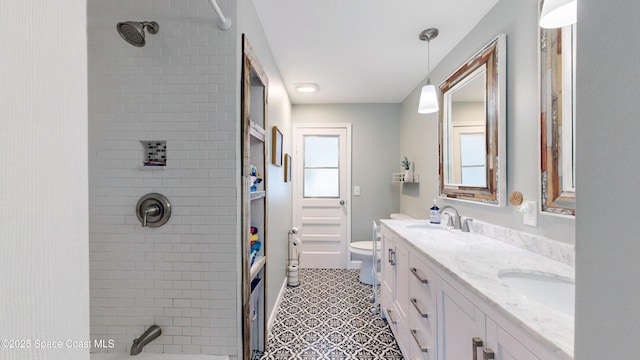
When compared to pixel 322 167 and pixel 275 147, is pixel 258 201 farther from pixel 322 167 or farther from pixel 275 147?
pixel 322 167

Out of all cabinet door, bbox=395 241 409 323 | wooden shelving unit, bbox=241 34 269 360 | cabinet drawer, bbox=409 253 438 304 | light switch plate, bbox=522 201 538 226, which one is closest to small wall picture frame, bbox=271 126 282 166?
wooden shelving unit, bbox=241 34 269 360

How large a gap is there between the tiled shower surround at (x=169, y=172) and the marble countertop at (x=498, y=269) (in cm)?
103

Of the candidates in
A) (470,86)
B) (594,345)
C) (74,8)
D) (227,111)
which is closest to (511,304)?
(594,345)

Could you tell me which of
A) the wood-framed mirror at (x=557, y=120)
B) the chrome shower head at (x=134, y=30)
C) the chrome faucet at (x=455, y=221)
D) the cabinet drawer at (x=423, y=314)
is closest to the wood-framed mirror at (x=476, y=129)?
the chrome faucet at (x=455, y=221)

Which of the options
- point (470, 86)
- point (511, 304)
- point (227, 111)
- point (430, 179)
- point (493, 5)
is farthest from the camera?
point (430, 179)

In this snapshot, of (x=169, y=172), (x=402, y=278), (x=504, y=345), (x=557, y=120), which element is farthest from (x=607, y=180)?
(x=169, y=172)

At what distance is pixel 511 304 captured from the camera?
2.36 ft

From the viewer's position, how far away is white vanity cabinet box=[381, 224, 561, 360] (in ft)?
2.32

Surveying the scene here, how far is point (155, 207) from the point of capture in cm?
132

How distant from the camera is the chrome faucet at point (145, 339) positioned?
4.19 ft

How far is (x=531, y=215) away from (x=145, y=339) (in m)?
2.02

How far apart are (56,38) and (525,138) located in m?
1.77

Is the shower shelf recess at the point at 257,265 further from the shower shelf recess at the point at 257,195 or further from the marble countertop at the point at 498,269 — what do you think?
the marble countertop at the point at 498,269

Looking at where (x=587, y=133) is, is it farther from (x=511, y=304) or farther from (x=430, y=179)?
(x=430, y=179)
